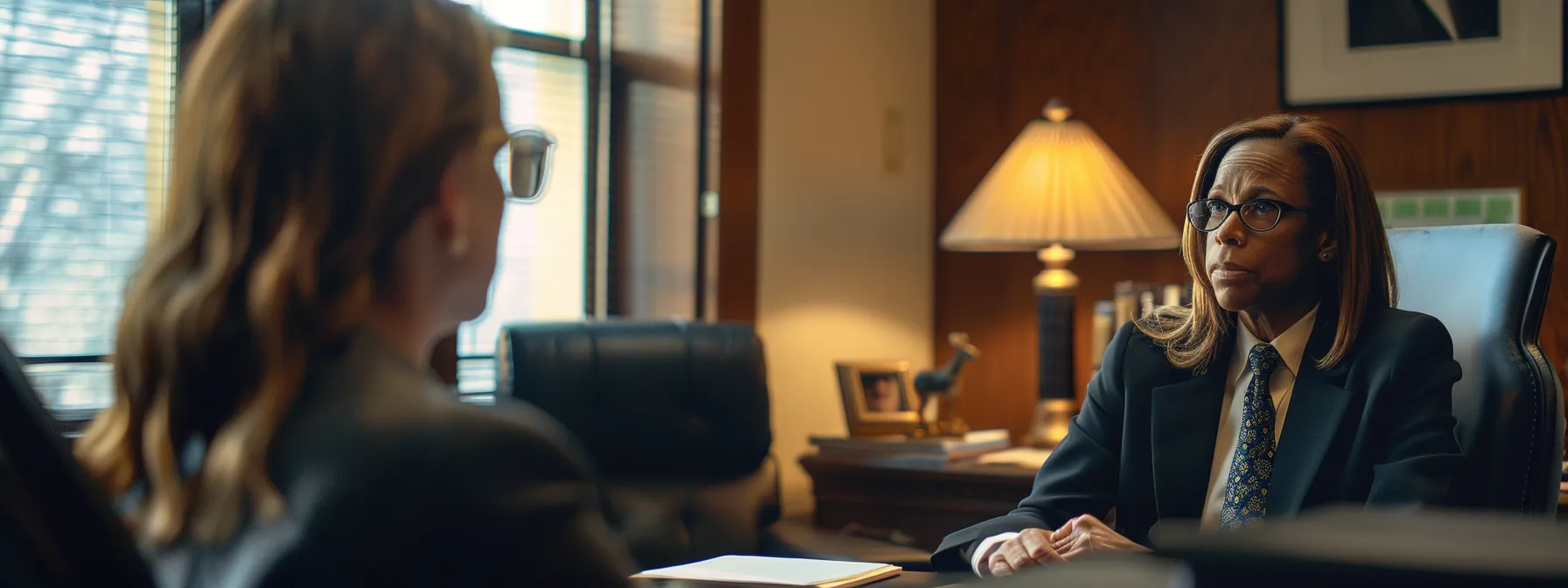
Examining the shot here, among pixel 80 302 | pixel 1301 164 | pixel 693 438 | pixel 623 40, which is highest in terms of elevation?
pixel 623 40

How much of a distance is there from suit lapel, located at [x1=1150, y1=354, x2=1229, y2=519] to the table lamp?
4.64 ft

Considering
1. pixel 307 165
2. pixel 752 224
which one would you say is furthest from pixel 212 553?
pixel 752 224

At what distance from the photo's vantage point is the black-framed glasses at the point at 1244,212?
5.65 feet

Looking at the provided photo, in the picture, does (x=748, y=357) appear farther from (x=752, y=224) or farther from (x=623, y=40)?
(x=623, y=40)

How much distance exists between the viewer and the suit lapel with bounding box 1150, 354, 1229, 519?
1.73 metres

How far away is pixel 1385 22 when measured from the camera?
3.28m

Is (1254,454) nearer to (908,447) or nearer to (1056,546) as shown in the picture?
(1056,546)

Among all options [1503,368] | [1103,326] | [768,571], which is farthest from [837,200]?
[768,571]

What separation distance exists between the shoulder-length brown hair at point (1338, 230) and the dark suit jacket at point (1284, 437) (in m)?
0.02

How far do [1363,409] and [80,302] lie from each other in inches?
82.2

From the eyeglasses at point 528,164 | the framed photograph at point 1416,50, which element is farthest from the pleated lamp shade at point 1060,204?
the eyeglasses at point 528,164

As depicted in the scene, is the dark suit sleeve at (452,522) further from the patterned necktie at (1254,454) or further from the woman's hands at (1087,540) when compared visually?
the patterned necktie at (1254,454)

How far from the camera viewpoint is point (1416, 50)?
3244 millimetres

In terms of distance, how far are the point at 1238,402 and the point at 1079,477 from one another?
23 cm
